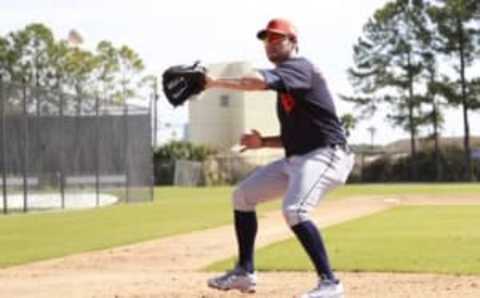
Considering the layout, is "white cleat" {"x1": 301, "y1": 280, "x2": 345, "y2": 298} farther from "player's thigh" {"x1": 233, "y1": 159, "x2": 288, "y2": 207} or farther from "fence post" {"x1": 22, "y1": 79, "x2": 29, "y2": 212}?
"fence post" {"x1": 22, "y1": 79, "x2": 29, "y2": 212}

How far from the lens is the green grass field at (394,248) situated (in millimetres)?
12812

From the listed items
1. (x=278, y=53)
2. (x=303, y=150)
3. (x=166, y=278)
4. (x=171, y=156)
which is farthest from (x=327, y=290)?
(x=171, y=156)

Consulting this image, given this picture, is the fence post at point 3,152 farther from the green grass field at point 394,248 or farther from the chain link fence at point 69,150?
the green grass field at point 394,248

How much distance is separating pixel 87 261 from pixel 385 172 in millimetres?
62432

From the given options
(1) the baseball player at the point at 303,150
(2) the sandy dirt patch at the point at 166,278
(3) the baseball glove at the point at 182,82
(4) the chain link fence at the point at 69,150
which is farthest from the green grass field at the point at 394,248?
(4) the chain link fence at the point at 69,150

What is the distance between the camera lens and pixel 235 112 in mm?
90375

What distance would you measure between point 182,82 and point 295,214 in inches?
52.8

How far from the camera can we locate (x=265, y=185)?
8.54m

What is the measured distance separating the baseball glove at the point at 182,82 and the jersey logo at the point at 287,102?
73cm

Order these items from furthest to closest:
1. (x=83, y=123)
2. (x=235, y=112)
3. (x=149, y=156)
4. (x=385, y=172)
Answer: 1. (x=235, y=112)
2. (x=385, y=172)
3. (x=149, y=156)
4. (x=83, y=123)

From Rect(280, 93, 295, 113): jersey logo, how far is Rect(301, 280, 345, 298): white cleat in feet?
4.44

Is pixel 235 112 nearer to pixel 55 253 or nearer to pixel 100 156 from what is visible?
pixel 100 156

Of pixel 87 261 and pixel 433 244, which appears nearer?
pixel 87 261

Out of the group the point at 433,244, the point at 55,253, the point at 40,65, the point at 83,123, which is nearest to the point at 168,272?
the point at 55,253
